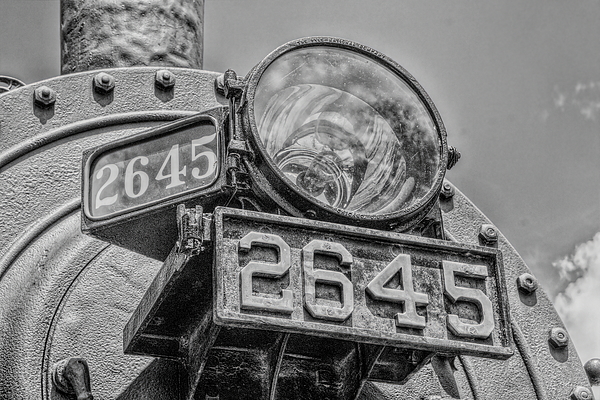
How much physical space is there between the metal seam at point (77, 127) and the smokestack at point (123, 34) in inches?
7.8

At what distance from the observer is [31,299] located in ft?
6.99

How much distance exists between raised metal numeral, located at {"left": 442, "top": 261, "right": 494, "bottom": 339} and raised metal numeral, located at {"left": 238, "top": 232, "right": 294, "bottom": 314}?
0.26m

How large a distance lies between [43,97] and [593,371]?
1.18m

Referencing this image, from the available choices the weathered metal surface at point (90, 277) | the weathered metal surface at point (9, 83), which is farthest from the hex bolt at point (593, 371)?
the weathered metal surface at point (9, 83)

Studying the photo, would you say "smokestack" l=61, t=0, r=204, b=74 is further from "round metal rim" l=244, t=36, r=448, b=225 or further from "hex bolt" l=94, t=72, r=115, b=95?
"round metal rim" l=244, t=36, r=448, b=225

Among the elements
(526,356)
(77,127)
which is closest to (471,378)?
(526,356)

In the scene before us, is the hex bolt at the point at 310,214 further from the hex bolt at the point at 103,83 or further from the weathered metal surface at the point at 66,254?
the hex bolt at the point at 103,83

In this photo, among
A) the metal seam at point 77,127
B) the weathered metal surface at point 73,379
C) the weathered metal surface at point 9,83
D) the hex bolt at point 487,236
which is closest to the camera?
the weathered metal surface at point 73,379

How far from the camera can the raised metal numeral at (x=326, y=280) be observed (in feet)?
5.82

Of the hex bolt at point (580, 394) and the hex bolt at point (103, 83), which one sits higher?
the hex bolt at point (103, 83)

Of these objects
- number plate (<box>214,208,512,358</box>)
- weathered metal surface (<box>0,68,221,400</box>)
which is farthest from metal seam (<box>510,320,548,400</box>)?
weathered metal surface (<box>0,68,221,400</box>)

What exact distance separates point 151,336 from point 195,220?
32 cm

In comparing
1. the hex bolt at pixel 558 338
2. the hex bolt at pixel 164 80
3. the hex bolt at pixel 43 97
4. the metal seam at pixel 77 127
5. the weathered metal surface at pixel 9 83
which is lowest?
the hex bolt at pixel 558 338

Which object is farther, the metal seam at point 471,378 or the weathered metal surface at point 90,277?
the metal seam at point 471,378
